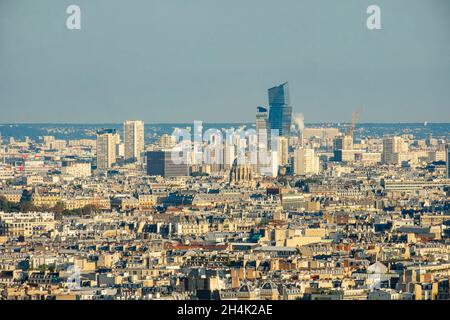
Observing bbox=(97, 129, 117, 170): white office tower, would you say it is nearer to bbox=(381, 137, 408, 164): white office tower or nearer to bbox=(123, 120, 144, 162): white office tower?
bbox=(123, 120, 144, 162): white office tower

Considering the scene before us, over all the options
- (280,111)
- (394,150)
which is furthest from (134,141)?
(394,150)

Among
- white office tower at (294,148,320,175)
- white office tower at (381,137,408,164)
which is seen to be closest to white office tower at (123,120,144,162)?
white office tower at (294,148,320,175)

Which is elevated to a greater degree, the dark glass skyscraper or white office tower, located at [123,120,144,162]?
the dark glass skyscraper

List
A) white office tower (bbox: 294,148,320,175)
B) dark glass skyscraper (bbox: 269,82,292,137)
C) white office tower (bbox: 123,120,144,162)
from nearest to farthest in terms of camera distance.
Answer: white office tower (bbox: 294,148,320,175)
dark glass skyscraper (bbox: 269,82,292,137)
white office tower (bbox: 123,120,144,162)

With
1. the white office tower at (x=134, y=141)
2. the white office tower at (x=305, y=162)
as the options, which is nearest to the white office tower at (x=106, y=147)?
the white office tower at (x=134, y=141)

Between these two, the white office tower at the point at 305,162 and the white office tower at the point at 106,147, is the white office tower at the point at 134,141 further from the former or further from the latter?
the white office tower at the point at 305,162
